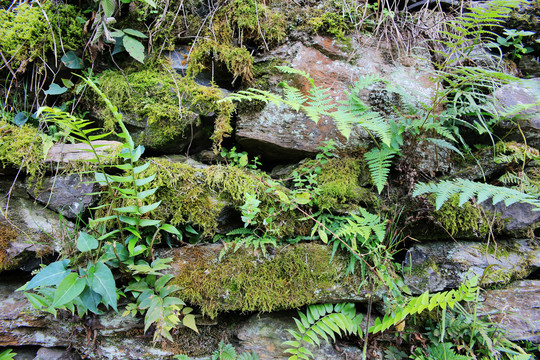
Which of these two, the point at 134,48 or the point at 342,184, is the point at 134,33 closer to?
the point at 134,48

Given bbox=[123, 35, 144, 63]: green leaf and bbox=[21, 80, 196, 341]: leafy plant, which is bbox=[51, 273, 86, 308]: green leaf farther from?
bbox=[123, 35, 144, 63]: green leaf

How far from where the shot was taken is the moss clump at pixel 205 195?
2430mm

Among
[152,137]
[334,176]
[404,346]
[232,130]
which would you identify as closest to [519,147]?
[334,176]

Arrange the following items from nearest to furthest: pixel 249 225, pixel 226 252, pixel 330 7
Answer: pixel 226 252
pixel 249 225
pixel 330 7

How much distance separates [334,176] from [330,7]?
2.08m

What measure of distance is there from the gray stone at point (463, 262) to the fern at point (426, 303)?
373 millimetres

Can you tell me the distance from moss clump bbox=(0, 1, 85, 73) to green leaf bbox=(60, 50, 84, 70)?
0.07 metres

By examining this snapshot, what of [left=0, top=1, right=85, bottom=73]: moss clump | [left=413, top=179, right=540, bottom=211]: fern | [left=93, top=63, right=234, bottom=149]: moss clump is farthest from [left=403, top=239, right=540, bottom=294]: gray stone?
[left=0, top=1, right=85, bottom=73]: moss clump

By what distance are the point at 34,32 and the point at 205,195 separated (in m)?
2.27

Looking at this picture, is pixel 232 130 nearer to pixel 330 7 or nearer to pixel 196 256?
pixel 196 256

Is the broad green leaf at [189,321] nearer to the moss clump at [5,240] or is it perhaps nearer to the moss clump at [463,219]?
the moss clump at [5,240]

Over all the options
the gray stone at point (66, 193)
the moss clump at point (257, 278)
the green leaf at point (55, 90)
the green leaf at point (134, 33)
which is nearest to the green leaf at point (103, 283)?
the moss clump at point (257, 278)

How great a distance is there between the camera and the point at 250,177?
8.79ft

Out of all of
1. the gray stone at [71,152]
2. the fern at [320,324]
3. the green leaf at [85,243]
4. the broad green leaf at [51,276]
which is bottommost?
the fern at [320,324]
